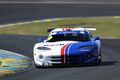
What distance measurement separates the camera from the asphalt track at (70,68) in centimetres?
905

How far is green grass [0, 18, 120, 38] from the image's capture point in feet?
64.4

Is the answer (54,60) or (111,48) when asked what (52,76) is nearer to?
(54,60)

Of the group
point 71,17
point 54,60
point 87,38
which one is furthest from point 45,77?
point 71,17

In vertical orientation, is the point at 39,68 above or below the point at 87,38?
below

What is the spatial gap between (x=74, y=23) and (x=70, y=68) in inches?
505

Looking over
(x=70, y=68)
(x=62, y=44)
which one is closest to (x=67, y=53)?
(x=70, y=68)

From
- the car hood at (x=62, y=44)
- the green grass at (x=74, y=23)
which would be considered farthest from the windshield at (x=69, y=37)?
the green grass at (x=74, y=23)

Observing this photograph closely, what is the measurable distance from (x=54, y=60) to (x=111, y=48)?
4.48 m

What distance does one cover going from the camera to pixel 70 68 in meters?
10.2

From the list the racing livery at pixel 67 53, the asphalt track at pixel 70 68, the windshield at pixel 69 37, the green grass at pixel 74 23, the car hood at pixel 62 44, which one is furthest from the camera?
the green grass at pixel 74 23

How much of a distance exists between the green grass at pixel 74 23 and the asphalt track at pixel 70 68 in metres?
1.99

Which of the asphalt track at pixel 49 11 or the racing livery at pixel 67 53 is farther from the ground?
the asphalt track at pixel 49 11

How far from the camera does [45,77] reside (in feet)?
29.8

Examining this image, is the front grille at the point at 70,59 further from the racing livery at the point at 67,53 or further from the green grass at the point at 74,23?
the green grass at the point at 74,23
